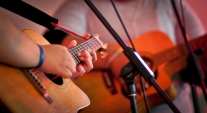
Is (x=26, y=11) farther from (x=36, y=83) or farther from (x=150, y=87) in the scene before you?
(x=150, y=87)

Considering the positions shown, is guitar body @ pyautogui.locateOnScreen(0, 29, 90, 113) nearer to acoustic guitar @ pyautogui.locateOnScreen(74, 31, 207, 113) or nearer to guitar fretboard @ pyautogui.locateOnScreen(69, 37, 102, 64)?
guitar fretboard @ pyautogui.locateOnScreen(69, 37, 102, 64)

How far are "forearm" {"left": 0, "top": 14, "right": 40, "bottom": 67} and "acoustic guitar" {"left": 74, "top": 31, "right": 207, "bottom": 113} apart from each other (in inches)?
13.7

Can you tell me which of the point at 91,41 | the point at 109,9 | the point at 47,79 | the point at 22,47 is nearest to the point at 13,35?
the point at 22,47

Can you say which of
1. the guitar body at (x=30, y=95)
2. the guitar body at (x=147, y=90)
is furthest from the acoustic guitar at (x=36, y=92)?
the guitar body at (x=147, y=90)

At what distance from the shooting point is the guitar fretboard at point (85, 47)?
727 millimetres

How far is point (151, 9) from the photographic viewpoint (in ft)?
4.08

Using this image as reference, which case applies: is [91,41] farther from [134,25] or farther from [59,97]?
[134,25]

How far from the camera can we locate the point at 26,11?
25.0 inches

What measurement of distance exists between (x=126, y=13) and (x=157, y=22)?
5.8 inches

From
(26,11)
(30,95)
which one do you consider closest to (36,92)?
(30,95)

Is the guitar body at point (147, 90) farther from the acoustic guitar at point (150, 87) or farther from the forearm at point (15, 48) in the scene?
the forearm at point (15, 48)

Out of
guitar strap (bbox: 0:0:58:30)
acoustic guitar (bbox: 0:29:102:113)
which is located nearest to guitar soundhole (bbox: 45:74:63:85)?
acoustic guitar (bbox: 0:29:102:113)

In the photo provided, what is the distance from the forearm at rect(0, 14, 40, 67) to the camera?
1.82ft

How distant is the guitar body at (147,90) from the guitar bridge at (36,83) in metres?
0.26
